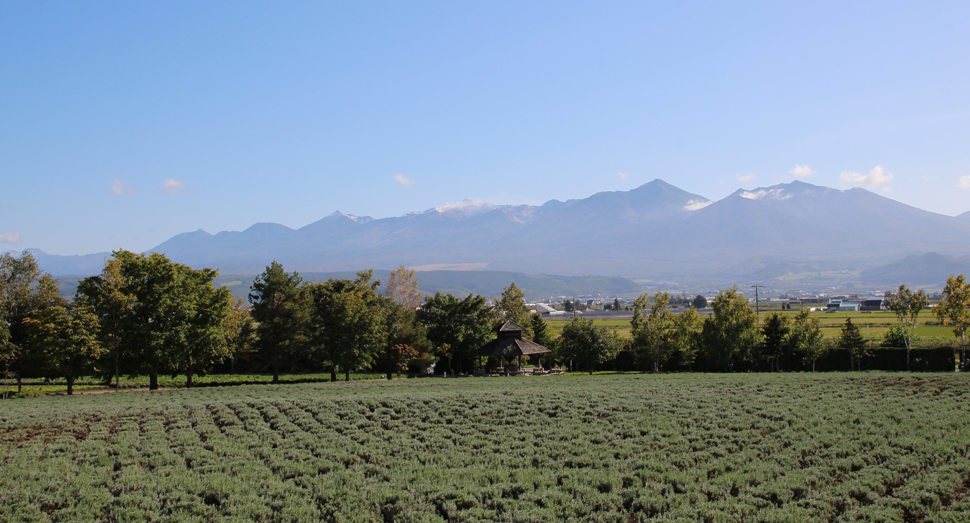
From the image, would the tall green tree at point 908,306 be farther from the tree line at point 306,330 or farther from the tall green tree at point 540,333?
the tall green tree at point 540,333

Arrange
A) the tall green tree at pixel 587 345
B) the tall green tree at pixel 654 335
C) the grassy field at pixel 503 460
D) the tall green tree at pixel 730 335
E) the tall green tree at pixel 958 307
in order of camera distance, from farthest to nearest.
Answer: the tall green tree at pixel 587 345, the tall green tree at pixel 654 335, the tall green tree at pixel 730 335, the tall green tree at pixel 958 307, the grassy field at pixel 503 460

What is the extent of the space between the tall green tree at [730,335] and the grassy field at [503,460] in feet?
82.8

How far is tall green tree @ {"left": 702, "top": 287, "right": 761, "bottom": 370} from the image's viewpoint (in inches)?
1820

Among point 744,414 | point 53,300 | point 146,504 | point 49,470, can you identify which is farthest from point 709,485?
point 53,300

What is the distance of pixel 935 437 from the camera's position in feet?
46.2

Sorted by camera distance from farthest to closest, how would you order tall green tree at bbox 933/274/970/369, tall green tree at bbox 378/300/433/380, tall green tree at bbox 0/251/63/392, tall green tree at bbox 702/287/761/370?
tall green tree at bbox 378/300/433/380 < tall green tree at bbox 702/287/761/370 < tall green tree at bbox 933/274/970/369 < tall green tree at bbox 0/251/63/392

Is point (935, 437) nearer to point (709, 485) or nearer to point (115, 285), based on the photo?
point (709, 485)

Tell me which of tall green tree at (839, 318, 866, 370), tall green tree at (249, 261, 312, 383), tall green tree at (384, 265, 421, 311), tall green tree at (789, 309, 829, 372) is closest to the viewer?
tall green tree at (249, 261, 312, 383)

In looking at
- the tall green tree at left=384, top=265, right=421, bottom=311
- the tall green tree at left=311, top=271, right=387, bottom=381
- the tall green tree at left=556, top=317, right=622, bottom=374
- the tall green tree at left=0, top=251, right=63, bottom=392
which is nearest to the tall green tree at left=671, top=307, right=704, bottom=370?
the tall green tree at left=556, top=317, right=622, bottom=374

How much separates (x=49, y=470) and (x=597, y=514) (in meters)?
12.3

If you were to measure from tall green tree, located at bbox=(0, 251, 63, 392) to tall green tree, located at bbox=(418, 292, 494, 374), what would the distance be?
2809 centimetres

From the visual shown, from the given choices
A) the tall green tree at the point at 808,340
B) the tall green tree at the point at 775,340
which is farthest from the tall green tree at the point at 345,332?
the tall green tree at the point at 808,340

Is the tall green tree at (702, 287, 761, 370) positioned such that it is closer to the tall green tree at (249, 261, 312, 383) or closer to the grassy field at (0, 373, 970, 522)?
the grassy field at (0, 373, 970, 522)

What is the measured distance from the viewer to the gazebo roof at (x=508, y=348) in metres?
47.4
